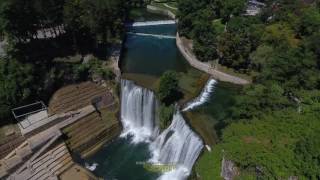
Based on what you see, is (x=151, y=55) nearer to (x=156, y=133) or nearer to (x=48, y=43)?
(x=48, y=43)

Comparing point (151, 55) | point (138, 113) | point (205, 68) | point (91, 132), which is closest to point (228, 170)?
point (138, 113)

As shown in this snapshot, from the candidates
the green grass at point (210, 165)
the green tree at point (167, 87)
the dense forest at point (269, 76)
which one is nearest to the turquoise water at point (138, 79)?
the dense forest at point (269, 76)

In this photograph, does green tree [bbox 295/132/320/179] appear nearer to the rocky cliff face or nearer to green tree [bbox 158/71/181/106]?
the rocky cliff face

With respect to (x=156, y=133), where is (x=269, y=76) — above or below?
above

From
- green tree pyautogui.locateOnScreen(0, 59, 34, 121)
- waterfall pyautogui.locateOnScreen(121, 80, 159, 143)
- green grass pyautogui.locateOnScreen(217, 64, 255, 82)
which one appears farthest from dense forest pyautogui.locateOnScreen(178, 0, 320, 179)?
green tree pyautogui.locateOnScreen(0, 59, 34, 121)

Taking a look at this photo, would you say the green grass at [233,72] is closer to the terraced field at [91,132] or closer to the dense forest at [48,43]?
the dense forest at [48,43]

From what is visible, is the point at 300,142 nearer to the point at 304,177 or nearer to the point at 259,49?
the point at 304,177

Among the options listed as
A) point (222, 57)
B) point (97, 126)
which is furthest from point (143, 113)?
point (222, 57)
